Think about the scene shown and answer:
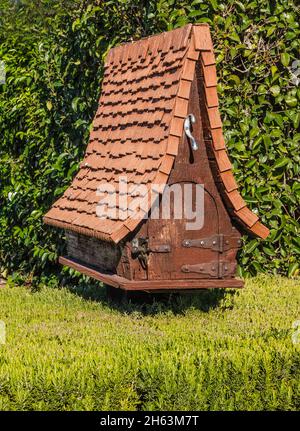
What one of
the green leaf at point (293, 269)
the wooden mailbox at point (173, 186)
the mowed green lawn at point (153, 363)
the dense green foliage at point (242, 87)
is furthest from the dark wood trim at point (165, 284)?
the green leaf at point (293, 269)

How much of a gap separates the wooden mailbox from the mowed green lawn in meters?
0.35

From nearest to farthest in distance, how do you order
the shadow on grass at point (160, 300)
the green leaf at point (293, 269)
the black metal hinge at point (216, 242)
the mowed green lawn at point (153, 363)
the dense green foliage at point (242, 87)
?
the mowed green lawn at point (153, 363) < the black metal hinge at point (216, 242) < the shadow on grass at point (160, 300) < the dense green foliage at point (242, 87) < the green leaf at point (293, 269)

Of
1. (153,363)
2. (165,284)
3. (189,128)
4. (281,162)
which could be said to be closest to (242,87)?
(281,162)

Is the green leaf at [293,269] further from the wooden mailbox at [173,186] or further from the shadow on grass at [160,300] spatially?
the wooden mailbox at [173,186]

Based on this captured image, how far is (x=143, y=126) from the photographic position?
6.34 metres

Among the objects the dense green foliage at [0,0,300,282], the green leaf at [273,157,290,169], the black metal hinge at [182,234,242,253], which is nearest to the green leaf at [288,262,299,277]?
the dense green foliage at [0,0,300,282]

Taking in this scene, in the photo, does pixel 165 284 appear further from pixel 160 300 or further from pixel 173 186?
pixel 160 300

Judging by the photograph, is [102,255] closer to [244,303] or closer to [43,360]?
[244,303]

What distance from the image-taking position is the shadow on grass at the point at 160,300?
6.34 m

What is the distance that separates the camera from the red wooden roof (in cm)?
588

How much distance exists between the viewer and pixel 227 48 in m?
7.71

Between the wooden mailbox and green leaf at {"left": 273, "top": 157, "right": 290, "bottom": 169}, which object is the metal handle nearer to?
the wooden mailbox

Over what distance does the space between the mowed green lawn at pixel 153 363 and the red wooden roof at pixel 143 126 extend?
2.16 feet

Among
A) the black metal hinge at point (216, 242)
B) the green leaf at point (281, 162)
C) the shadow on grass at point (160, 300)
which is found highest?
the green leaf at point (281, 162)
